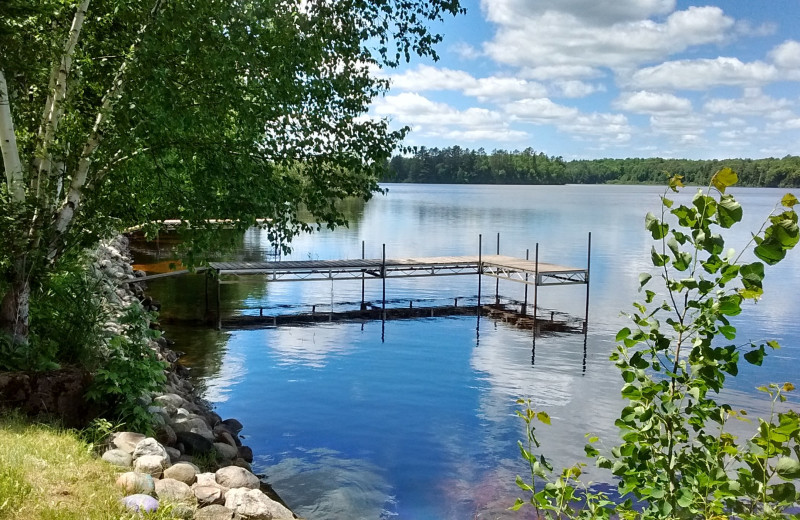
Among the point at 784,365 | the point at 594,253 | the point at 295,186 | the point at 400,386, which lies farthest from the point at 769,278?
the point at 295,186

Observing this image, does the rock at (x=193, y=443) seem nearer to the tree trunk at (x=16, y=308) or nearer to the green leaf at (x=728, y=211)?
the tree trunk at (x=16, y=308)

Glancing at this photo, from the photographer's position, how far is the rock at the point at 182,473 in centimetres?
719

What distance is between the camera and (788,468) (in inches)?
94.1

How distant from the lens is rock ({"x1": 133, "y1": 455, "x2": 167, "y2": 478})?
6.91 meters

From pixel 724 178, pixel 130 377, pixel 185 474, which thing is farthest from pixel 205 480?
pixel 724 178

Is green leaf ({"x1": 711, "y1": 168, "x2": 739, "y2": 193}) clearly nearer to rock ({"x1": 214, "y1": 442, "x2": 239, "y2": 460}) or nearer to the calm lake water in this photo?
the calm lake water

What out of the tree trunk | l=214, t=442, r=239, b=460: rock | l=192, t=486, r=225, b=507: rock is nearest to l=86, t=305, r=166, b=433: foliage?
the tree trunk

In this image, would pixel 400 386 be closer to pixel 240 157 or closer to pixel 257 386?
pixel 257 386

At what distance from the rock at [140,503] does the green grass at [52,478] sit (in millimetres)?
77

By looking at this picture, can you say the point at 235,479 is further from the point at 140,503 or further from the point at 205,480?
the point at 140,503

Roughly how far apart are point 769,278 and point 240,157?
119 feet

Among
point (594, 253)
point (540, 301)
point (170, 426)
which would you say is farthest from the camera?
point (594, 253)

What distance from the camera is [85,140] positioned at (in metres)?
8.39

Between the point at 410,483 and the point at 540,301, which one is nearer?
the point at 410,483
